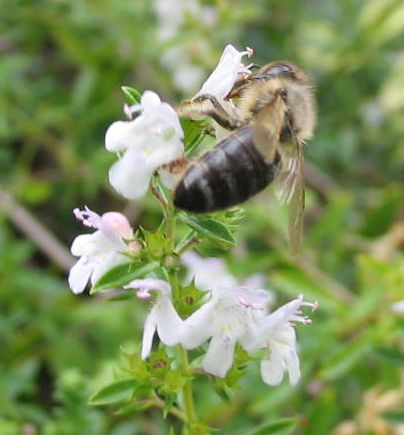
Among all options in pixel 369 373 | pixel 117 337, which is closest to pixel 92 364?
pixel 117 337

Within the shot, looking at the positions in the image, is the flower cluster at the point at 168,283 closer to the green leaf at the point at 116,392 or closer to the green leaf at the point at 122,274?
the green leaf at the point at 122,274

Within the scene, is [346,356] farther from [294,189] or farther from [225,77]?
[225,77]

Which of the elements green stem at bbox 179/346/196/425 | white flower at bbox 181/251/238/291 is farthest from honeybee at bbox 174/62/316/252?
white flower at bbox 181/251/238/291

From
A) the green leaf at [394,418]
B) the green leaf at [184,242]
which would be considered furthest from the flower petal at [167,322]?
the green leaf at [394,418]

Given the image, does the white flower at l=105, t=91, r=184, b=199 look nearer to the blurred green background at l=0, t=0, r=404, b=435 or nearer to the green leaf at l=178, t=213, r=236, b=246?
the green leaf at l=178, t=213, r=236, b=246

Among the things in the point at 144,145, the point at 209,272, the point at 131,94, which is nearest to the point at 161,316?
the point at 144,145
